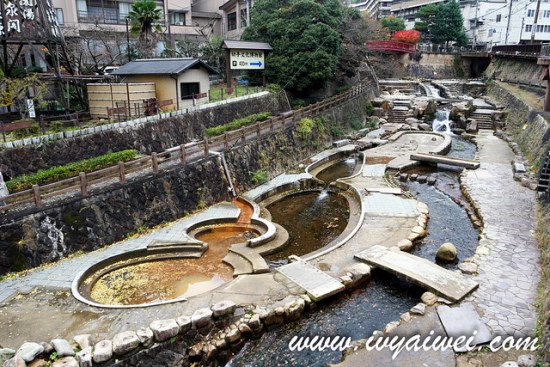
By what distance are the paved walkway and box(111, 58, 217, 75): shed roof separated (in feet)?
59.3

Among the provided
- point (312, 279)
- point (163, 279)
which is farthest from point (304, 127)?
point (163, 279)

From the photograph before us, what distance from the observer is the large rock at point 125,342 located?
899 cm

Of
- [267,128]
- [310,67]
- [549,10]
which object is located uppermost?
[549,10]

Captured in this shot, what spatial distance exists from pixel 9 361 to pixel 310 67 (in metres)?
28.3

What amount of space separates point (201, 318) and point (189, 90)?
19.3m

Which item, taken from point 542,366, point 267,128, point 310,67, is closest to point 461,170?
point 267,128

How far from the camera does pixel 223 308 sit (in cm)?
1046

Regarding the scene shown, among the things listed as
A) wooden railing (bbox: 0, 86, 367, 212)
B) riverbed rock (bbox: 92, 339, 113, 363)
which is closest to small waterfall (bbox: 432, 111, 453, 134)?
wooden railing (bbox: 0, 86, 367, 212)

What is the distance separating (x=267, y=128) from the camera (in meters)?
24.7

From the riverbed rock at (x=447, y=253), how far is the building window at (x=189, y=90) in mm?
18479

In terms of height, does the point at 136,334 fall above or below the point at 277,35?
below

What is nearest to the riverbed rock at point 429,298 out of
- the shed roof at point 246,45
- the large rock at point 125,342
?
the large rock at point 125,342

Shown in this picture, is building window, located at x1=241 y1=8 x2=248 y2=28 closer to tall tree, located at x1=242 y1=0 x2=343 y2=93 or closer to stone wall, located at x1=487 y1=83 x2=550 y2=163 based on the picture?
tall tree, located at x1=242 y1=0 x2=343 y2=93

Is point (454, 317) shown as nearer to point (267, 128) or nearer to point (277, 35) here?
point (267, 128)
